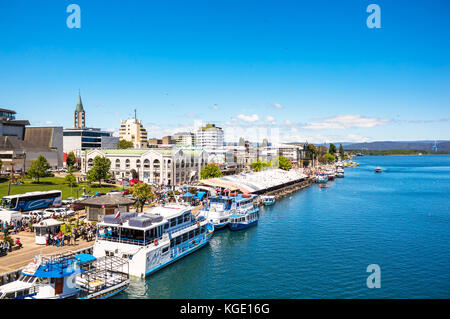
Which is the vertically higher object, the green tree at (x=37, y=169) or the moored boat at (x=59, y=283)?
the green tree at (x=37, y=169)

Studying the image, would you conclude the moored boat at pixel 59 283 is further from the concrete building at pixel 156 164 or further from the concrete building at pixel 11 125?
the concrete building at pixel 11 125

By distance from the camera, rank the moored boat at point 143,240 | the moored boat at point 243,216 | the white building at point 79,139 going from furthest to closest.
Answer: the white building at point 79,139 → the moored boat at point 243,216 → the moored boat at point 143,240

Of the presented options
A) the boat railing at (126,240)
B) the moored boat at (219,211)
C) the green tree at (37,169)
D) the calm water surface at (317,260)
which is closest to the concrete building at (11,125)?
the green tree at (37,169)

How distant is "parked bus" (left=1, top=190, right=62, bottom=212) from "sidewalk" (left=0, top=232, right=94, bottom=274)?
12348 millimetres

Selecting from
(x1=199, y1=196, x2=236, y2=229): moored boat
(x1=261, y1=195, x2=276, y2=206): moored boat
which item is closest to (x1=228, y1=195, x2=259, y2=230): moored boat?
(x1=199, y1=196, x2=236, y2=229): moored boat

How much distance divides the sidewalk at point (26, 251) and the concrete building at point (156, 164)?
172ft

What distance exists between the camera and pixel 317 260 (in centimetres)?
3838

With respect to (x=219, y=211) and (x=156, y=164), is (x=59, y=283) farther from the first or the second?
(x=156, y=164)

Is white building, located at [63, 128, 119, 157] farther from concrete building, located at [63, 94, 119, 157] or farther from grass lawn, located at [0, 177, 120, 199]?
grass lawn, located at [0, 177, 120, 199]

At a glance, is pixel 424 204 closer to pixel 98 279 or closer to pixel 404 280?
pixel 404 280

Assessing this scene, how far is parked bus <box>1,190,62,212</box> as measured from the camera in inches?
1935

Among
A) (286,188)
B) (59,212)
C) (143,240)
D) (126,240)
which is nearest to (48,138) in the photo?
(59,212)

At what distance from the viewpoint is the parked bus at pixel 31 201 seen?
49156mm
